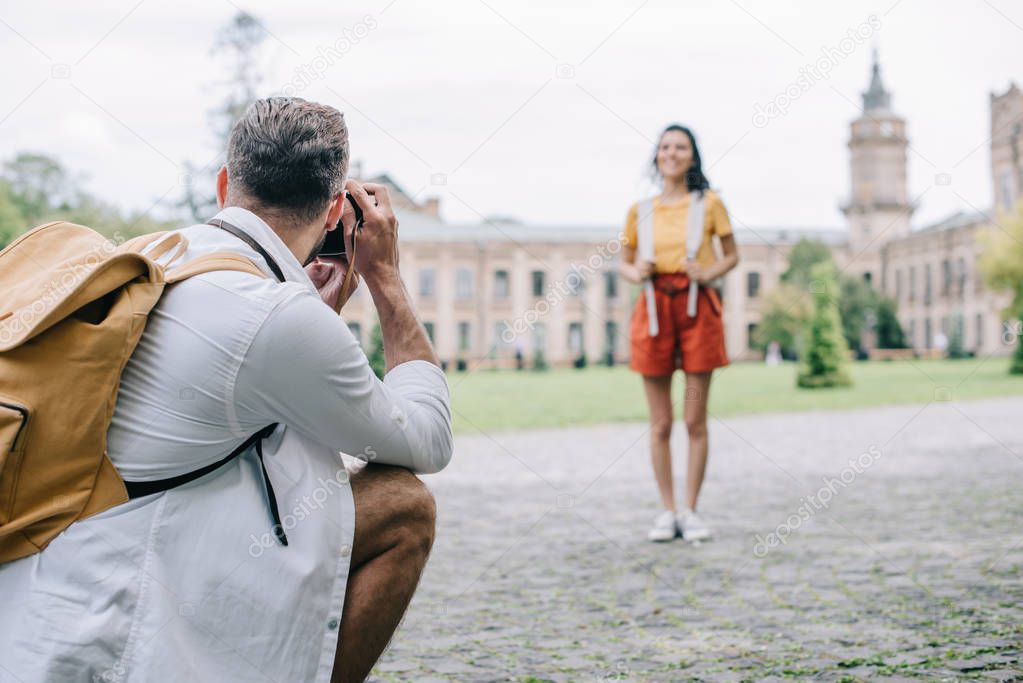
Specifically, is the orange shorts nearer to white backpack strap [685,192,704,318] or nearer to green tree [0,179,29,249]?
white backpack strap [685,192,704,318]

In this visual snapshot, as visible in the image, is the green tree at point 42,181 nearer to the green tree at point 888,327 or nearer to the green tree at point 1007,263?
the green tree at point 1007,263

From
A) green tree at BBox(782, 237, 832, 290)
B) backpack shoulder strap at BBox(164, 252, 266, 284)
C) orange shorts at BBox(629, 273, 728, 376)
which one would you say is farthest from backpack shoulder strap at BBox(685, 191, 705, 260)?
green tree at BBox(782, 237, 832, 290)

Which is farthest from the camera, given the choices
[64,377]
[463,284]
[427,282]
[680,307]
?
[463,284]

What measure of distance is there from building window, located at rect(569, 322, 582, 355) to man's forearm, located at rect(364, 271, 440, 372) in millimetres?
68162

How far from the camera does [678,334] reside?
5.50m

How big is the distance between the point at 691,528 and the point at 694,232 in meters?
1.50

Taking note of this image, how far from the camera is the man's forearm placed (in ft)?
7.39

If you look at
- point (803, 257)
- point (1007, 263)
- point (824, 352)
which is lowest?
point (824, 352)

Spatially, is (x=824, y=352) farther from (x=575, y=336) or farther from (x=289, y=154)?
(x=575, y=336)

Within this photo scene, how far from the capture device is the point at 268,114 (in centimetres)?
197

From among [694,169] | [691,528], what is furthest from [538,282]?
[691,528]

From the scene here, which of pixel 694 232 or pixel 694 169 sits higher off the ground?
pixel 694 169

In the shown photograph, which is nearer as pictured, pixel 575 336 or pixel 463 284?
pixel 463 284

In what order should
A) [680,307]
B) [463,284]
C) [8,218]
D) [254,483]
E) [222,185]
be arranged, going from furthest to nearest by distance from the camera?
[463,284], [8,218], [680,307], [222,185], [254,483]
